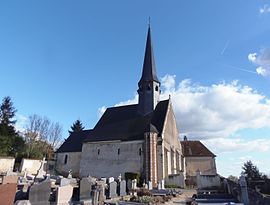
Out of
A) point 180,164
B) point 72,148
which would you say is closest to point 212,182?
point 180,164

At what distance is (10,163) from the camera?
94.6ft

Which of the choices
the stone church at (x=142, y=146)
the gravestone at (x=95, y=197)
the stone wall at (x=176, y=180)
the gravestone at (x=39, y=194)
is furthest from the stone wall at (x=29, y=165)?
the gravestone at (x=95, y=197)

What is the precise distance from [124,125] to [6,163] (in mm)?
15020

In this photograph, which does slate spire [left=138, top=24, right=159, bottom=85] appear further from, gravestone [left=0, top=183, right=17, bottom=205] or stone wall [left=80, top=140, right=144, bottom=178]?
gravestone [left=0, top=183, right=17, bottom=205]

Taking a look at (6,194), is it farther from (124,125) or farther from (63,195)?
(124,125)

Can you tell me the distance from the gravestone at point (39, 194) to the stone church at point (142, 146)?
1346 centimetres

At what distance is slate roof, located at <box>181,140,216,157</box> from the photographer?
100 feet

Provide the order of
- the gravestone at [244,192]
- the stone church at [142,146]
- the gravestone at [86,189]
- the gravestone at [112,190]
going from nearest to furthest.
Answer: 1. the gravestone at [244,192]
2. the gravestone at [86,189]
3. the gravestone at [112,190]
4. the stone church at [142,146]

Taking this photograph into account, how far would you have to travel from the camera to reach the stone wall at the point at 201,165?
29.8 meters

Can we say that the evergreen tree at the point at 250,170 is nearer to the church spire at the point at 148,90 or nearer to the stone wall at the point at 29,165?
the church spire at the point at 148,90

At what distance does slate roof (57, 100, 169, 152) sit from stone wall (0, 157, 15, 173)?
6.00m

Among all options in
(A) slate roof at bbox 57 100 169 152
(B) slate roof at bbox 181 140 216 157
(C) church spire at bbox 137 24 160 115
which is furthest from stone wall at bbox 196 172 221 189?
(B) slate roof at bbox 181 140 216 157

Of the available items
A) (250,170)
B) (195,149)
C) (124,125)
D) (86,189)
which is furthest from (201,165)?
(86,189)

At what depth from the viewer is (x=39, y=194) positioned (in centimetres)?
1020
